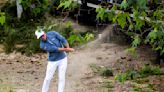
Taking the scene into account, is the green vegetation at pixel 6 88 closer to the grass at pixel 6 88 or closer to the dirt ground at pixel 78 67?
the grass at pixel 6 88

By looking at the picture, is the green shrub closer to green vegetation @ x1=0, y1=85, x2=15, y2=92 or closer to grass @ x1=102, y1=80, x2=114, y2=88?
green vegetation @ x1=0, y1=85, x2=15, y2=92

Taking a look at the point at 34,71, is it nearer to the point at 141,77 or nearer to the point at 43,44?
the point at 141,77

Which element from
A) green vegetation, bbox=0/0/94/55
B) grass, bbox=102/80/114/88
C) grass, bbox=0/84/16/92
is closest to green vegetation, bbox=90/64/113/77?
grass, bbox=102/80/114/88

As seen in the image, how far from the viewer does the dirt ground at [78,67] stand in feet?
36.6

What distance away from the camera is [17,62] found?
13.9 meters

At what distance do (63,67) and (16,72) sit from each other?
429cm

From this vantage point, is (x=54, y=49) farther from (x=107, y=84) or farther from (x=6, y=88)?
(x=107, y=84)

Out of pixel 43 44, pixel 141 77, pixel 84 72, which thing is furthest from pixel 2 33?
pixel 43 44

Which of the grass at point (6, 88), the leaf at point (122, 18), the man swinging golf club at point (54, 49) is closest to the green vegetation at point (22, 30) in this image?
the grass at point (6, 88)

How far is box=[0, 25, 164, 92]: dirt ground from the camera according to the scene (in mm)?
11156

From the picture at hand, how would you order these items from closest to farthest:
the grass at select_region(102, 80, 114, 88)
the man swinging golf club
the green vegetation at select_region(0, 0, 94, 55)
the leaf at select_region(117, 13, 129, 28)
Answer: the leaf at select_region(117, 13, 129, 28) → the man swinging golf club → the grass at select_region(102, 80, 114, 88) → the green vegetation at select_region(0, 0, 94, 55)

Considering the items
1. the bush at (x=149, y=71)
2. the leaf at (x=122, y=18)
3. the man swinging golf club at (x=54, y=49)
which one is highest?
the leaf at (x=122, y=18)

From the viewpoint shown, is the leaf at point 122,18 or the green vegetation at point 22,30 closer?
the leaf at point 122,18

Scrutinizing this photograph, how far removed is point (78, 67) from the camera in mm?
13156
